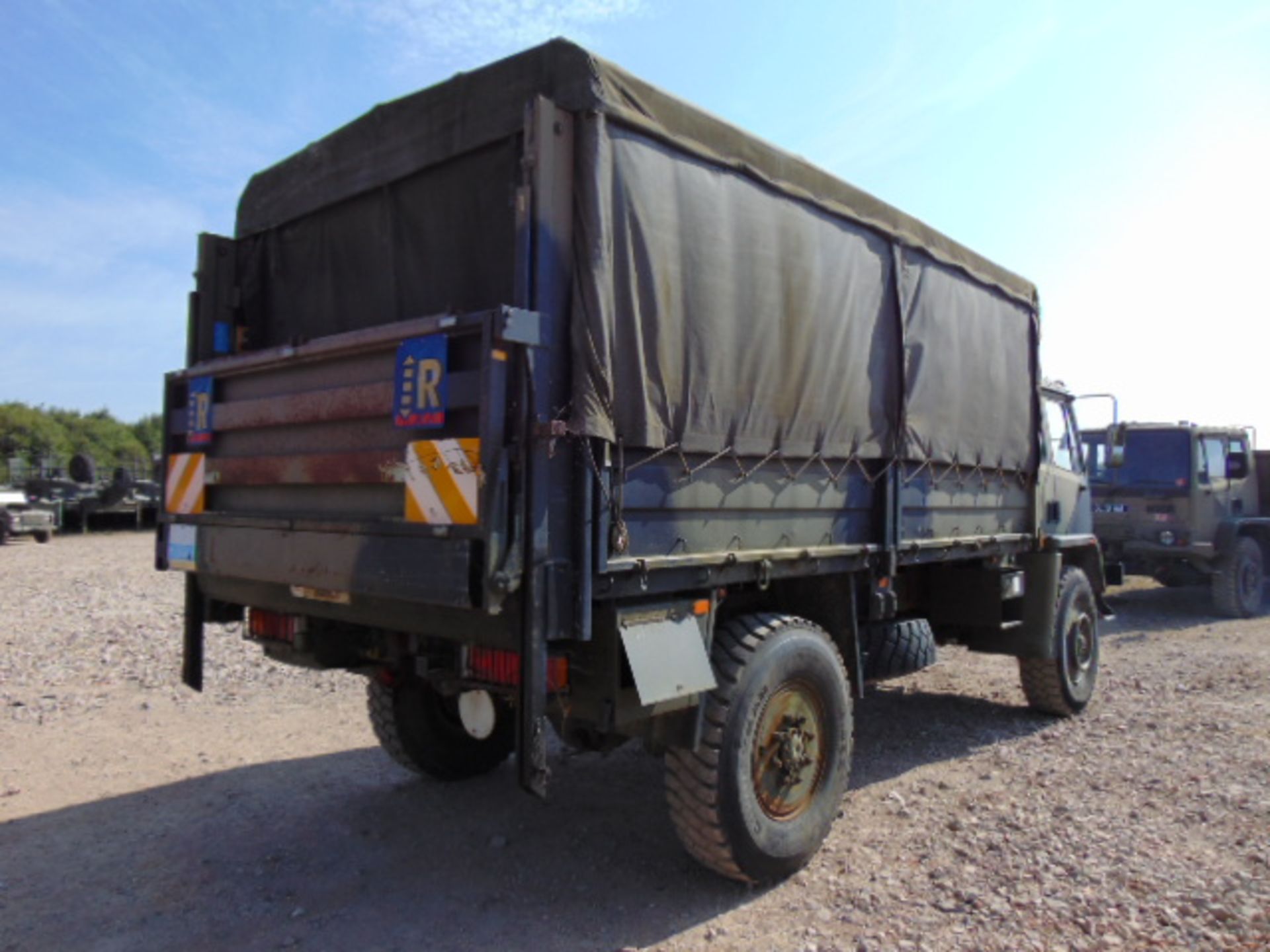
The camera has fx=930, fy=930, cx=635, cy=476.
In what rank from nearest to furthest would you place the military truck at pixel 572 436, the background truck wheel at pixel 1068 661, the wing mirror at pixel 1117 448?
1. the military truck at pixel 572 436
2. the background truck wheel at pixel 1068 661
3. the wing mirror at pixel 1117 448

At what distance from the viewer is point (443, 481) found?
3201 mm

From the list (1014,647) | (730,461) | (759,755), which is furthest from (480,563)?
(1014,647)

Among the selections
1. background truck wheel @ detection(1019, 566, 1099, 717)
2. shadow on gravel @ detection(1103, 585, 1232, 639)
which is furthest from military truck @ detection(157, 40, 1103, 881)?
shadow on gravel @ detection(1103, 585, 1232, 639)

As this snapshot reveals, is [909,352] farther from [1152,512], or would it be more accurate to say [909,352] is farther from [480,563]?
[1152,512]

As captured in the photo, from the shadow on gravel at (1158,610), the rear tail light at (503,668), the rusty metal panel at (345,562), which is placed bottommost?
the shadow on gravel at (1158,610)

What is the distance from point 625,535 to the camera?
3357mm

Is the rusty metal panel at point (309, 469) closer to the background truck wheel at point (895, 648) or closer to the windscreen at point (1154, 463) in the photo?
the background truck wheel at point (895, 648)

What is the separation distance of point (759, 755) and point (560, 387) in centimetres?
179

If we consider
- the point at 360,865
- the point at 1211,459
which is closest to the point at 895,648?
the point at 360,865

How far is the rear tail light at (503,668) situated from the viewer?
3.29 m

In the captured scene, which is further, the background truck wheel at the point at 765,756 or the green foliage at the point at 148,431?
the green foliage at the point at 148,431

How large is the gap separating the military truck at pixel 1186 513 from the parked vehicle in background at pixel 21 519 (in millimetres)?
20778

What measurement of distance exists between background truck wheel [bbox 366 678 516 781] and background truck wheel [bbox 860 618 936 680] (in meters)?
2.00

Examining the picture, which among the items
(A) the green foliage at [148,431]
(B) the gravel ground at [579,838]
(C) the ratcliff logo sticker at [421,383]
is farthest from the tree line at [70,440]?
(C) the ratcliff logo sticker at [421,383]
